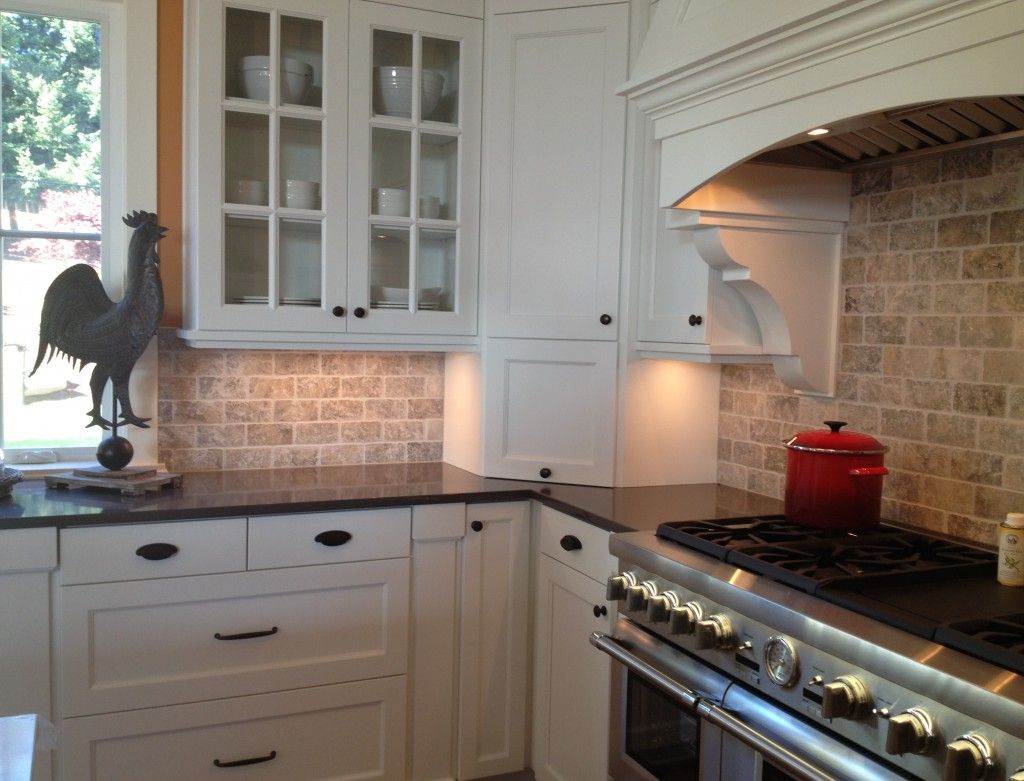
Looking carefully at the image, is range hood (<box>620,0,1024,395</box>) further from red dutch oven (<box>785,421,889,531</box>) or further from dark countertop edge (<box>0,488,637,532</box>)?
dark countertop edge (<box>0,488,637,532</box>)

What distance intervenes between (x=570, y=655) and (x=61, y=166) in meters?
2.14

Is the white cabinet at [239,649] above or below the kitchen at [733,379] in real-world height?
below

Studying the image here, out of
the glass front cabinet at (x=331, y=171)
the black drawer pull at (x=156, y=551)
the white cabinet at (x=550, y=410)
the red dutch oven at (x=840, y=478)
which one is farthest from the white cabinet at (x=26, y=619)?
the red dutch oven at (x=840, y=478)

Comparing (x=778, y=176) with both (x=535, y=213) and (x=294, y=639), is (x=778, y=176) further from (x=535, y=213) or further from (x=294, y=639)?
(x=294, y=639)

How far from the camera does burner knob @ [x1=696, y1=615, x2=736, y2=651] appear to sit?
1875 millimetres

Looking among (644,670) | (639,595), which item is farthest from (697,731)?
(639,595)

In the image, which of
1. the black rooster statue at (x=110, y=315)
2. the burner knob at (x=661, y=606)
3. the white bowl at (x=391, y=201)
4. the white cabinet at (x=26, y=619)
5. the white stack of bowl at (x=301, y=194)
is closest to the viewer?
the burner knob at (x=661, y=606)

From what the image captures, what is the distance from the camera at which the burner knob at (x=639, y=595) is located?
7.02 feet

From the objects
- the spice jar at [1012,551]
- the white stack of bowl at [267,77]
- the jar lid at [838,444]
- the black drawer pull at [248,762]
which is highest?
the white stack of bowl at [267,77]

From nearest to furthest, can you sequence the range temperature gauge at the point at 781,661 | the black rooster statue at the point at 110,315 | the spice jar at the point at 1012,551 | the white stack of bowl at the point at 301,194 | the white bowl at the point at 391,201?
1. the range temperature gauge at the point at 781,661
2. the spice jar at the point at 1012,551
3. the black rooster statue at the point at 110,315
4. the white stack of bowl at the point at 301,194
5. the white bowl at the point at 391,201

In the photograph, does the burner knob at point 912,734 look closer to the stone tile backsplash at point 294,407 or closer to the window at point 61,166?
the stone tile backsplash at point 294,407

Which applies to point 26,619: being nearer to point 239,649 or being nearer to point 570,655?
point 239,649

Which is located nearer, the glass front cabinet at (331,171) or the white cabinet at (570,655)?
the white cabinet at (570,655)

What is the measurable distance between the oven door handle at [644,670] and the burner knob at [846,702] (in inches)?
16.0
